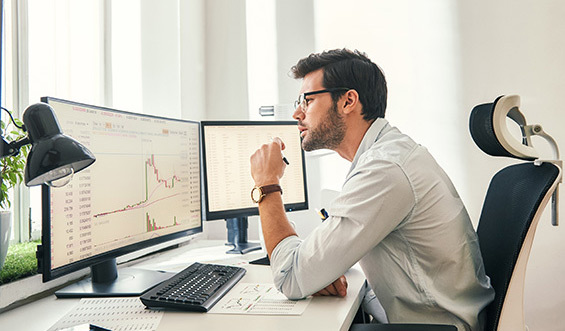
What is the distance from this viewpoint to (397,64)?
206 centimetres

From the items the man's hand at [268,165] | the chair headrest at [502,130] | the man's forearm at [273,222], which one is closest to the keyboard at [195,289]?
the man's forearm at [273,222]

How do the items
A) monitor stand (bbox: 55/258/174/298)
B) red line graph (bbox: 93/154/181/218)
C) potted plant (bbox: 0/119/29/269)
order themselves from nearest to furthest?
potted plant (bbox: 0/119/29/269)
monitor stand (bbox: 55/258/174/298)
red line graph (bbox: 93/154/181/218)

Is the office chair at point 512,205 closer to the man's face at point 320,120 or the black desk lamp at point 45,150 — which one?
the man's face at point 320,120

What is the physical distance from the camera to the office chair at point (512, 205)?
36.0 inches

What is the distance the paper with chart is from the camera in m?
0.98

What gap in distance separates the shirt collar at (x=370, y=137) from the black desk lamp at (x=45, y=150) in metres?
0.76

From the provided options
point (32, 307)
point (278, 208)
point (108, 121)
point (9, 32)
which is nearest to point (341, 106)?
point (278, 208)

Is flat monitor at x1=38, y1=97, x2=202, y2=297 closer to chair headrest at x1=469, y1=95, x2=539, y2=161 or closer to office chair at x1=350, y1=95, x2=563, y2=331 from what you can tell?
office chair at x1=350, y1=95, x2=563, y2=331

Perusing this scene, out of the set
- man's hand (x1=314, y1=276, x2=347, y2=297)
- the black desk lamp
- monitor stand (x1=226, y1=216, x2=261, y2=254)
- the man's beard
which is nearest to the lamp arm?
the black desk lamp

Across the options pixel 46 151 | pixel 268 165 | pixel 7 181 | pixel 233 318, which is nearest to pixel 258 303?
pixel 233 318

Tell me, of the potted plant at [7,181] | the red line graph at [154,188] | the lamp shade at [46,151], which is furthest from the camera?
the red line graph at [154,188]

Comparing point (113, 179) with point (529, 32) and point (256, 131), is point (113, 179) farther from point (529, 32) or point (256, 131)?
point (529, 32)

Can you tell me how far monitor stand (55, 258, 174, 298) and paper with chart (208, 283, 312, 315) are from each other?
23cm

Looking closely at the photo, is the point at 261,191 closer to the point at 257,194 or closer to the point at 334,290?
the point at 257,194
